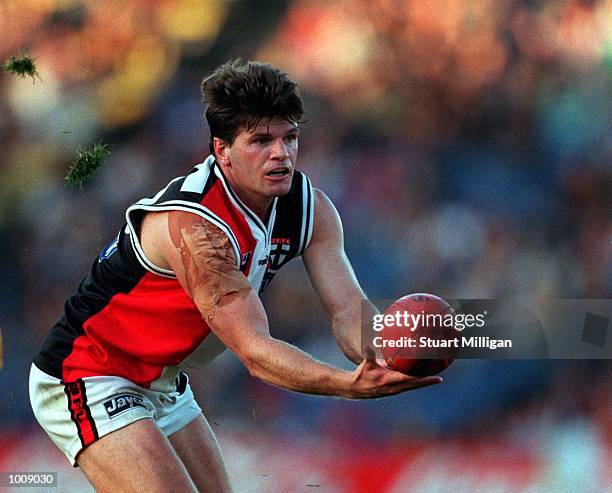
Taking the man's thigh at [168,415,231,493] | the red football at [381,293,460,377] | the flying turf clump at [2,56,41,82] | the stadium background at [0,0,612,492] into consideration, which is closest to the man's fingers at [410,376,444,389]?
the red football at [381,293,460,377]

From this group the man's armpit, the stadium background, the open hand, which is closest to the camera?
the open hand

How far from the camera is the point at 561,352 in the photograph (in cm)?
538

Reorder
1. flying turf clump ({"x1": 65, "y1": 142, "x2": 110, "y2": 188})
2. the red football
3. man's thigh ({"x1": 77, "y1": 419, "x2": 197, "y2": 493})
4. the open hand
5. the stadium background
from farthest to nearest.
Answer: flying turf clump ({"x1": 65, "y1": 142, "x2": 110, "y2": 188}), the stadium background, man's thigh ({"x1": 77, "y1": 419, "x2": 197, "y2": 493}), the red football, the open hand

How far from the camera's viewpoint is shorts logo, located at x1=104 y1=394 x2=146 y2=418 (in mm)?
3812

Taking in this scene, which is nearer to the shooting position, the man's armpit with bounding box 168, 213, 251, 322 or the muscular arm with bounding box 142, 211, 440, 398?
the muscular arm with bounding box 142, 211, 440, 398

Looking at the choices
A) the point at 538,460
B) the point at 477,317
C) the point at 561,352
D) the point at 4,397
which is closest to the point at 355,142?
the point at 477,317

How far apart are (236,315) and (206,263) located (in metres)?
0.21

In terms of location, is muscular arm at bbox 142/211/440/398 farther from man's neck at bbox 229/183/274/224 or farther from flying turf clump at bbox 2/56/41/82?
flying turf clump at bbox 2/56/41/82

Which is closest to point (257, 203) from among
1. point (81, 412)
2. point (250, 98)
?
point (250, 98)

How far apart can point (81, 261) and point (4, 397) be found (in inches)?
31.3

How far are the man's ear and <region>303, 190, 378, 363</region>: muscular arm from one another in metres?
0.41

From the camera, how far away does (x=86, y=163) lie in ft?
18.5

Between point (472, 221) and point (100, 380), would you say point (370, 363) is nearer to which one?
point (100, 380)

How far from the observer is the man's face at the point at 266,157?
3.87 metres
